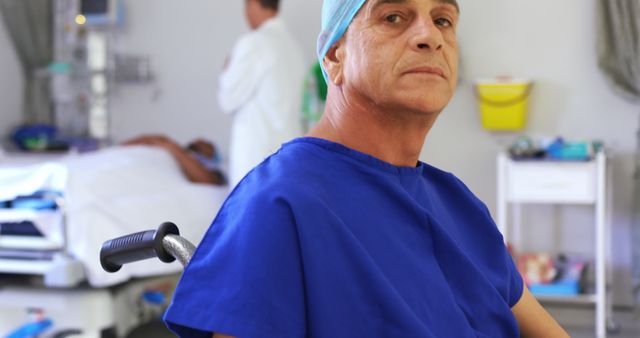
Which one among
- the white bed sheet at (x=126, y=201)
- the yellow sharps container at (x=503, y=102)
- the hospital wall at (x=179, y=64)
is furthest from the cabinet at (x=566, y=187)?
the hospital wall at (x=179, y=64)

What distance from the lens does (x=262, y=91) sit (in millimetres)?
4008

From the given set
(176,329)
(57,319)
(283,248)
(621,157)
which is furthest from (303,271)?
(621,157)

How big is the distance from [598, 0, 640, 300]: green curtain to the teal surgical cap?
3.11 meters

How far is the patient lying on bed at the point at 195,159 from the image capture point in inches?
156

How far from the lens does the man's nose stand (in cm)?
108

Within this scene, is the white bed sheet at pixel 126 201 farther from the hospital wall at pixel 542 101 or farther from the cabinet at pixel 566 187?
the cabinet at pixel 566 187

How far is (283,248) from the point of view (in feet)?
3.12

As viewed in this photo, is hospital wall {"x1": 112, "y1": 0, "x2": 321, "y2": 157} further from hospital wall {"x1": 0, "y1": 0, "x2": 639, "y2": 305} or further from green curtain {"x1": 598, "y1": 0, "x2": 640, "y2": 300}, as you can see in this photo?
green curtain {"x1": 598, "y1": 0, "x2": 640, "y2": 300}

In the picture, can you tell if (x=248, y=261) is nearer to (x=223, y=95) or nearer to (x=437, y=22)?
(x=437, y=22)

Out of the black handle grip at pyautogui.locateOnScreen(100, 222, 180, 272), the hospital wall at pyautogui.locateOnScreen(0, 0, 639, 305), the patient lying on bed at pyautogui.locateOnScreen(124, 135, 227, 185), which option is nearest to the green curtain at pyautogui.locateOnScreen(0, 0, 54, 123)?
the hospital wall at pyautogui.locateOnScreen(0, 0, 639, 305)

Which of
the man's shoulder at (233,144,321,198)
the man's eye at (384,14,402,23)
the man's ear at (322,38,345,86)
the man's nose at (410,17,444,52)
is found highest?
the man's eye at (384,14,402,23)

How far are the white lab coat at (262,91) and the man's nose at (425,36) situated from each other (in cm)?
290

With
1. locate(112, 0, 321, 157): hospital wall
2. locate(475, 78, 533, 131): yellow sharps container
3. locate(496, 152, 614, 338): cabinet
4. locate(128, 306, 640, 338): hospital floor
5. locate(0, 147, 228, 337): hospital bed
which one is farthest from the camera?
locate(112, 0, 321, 157): hospital wall

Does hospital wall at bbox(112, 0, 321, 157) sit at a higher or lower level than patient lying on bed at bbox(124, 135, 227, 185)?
higher
